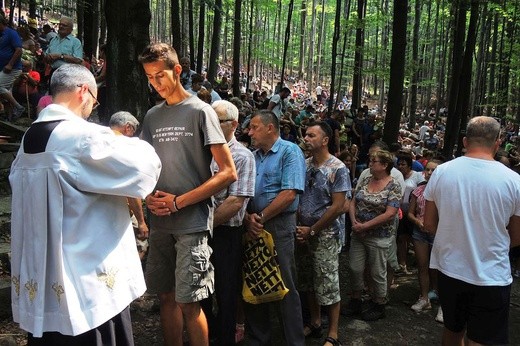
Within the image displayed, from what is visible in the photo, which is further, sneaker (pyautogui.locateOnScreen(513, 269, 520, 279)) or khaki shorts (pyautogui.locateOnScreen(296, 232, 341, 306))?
sneaker (pyautogui.locateOnScreen(513, 269, 520, 279))

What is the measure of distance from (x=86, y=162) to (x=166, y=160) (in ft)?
2.88

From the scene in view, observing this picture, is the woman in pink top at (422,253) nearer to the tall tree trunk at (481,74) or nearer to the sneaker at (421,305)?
the sneaker at (421,305)

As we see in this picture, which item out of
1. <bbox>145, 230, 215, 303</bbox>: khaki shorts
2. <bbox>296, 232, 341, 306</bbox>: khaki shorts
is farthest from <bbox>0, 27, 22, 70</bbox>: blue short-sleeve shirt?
<bbox>296, 232, 341, 306</bbox>: khaki shorts

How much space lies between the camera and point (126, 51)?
18.7 feet

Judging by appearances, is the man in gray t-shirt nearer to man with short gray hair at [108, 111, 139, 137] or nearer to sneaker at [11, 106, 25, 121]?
man with short gray hair at [108, 111, 139, 137]

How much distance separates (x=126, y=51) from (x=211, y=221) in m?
3.59

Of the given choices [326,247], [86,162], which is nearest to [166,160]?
[86,162]

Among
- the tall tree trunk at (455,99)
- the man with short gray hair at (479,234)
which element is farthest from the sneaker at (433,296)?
the tall tree trunk at (455,99)

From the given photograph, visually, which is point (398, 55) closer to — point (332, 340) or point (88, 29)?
point (332, 340)

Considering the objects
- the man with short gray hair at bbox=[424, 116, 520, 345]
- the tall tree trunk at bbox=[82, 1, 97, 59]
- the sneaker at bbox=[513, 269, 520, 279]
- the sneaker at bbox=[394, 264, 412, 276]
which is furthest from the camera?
the tall tree trunk at bbox=[82, 1, 97, 59]

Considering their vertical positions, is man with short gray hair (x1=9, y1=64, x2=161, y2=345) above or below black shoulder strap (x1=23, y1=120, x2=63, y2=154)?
below

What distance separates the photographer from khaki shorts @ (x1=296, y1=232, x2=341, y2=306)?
4035 mm

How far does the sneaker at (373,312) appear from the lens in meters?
4.70

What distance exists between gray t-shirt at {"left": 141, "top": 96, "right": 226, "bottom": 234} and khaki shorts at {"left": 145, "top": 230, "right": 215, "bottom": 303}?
85 mm
